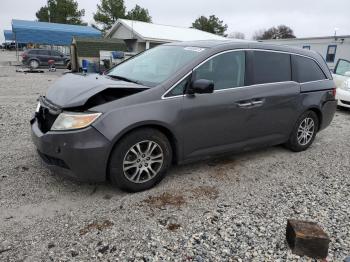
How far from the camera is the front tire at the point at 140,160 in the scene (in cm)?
337

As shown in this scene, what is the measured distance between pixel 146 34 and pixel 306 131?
23.6 metres

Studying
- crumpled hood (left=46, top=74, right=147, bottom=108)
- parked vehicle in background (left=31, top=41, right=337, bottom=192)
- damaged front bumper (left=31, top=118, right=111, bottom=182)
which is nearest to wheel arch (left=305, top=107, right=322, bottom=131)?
parked vehicle in background (left=31, top=41, right=337, bottom=192)

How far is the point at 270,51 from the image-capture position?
15.1ft

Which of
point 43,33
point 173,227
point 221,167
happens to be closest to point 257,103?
point 221,167

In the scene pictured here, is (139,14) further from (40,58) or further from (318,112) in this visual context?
(318,112)

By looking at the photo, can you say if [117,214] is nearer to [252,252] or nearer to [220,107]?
[252,252]

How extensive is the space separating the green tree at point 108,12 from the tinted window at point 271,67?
140ft

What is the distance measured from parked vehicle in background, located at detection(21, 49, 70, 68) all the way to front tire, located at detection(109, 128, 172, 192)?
21.0 metres

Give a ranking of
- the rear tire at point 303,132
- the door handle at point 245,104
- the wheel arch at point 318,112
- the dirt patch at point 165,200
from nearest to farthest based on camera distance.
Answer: the dirt patch at point 165,200, the door handle at point 245,104, the rear tire at point 303,132, the wheel arch at point 318,112

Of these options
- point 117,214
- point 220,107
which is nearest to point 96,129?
point 117,214

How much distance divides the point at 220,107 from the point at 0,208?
261cm

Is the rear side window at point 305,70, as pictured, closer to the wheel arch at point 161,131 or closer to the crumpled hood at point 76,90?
the wheel arch at point 161,131

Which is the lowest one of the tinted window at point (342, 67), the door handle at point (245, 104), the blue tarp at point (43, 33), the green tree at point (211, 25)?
the door handle at point (245, 104)

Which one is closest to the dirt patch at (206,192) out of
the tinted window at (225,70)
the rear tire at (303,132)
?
the tinted window at (225,70)
